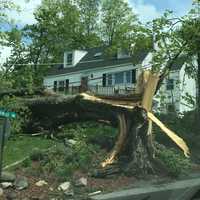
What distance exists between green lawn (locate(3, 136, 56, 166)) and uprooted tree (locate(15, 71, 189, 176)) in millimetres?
1696

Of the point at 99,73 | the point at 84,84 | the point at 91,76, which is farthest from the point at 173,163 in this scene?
the point at 91,76

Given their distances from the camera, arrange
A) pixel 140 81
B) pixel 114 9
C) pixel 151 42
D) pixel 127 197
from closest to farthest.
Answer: pixel 127 197
pixel 140 81
pixel 151 42
pixel 114 9

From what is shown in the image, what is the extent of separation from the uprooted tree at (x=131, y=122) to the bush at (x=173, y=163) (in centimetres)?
42

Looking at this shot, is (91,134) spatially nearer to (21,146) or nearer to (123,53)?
(21,146)

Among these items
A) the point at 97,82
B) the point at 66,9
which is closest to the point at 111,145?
the point at 97,82

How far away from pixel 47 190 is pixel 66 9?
54.6 meters

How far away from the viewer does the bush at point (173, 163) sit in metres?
18.6

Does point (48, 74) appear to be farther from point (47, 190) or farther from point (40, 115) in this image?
point (47, 190)

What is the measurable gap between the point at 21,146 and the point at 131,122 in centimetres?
435

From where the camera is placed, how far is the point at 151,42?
2959cm

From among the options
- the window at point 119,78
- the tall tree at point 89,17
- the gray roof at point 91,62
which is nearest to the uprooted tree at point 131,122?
the window at point 119,78

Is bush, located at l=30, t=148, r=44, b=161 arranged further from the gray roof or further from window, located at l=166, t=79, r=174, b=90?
the gray roof

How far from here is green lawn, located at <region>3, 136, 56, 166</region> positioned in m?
19.3

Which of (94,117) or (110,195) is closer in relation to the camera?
(110,195)
